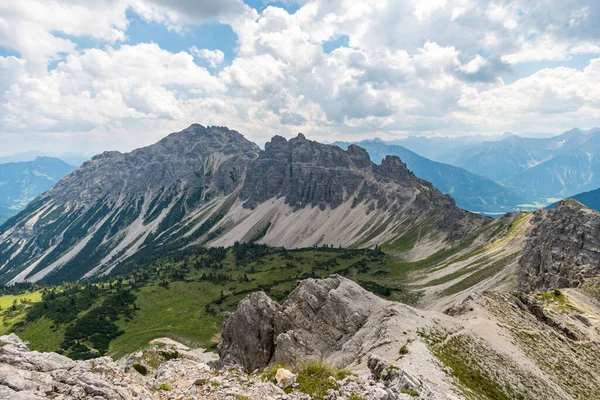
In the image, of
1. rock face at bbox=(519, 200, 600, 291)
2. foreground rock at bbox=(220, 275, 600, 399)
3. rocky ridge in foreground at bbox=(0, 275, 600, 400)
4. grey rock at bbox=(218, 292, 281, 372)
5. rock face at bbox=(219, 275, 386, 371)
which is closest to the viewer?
rocky ridge in foreground at bbox=(0, 275, 600, 400)

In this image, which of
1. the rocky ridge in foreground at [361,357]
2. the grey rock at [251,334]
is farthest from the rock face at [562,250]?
the grey rock at [251,334]

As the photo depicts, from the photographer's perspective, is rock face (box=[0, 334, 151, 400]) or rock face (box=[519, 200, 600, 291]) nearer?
rock face (box=[0, 334, 151, 400])

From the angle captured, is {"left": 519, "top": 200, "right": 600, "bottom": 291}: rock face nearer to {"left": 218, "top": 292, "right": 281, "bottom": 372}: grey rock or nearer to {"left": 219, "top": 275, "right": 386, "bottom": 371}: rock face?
{"left": 219, "top": 275, "right": 386, "bottom": 371}: rock face

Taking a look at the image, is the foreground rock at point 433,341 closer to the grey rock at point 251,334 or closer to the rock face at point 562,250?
the grey rock at point 251,334

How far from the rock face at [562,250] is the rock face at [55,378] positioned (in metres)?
108

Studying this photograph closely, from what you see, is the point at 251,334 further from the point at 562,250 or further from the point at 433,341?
the point at 562,250

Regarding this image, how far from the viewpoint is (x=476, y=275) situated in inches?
5684

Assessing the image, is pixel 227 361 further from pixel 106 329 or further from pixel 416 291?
pixel 106 329

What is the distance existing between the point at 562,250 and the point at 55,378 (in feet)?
467

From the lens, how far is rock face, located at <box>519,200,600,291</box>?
101 metres

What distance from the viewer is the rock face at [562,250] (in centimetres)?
10056

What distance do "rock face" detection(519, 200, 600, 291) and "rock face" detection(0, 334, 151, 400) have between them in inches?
4236

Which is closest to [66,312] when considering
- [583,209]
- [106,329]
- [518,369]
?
[106,329]

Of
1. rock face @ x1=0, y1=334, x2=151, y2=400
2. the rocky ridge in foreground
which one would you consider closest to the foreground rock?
the rocky ridge in foreground
